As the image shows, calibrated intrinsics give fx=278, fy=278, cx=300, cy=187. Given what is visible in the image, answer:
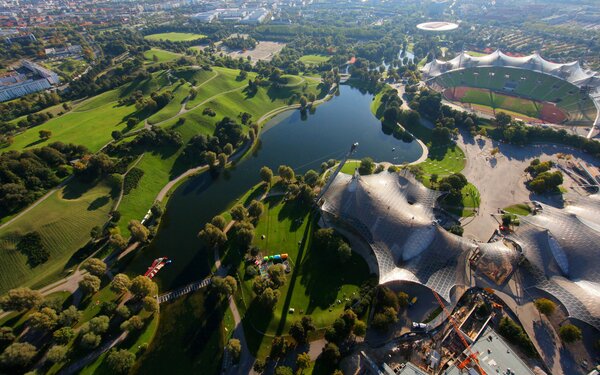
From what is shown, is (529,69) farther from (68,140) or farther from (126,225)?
(68,140)

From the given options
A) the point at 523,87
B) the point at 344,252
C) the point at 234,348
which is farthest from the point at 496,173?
the point at 234,348

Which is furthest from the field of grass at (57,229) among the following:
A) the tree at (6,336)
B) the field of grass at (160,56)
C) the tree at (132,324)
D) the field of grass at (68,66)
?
the field of grass at (160,56)

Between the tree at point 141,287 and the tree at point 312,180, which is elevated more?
the tree at point 312,180

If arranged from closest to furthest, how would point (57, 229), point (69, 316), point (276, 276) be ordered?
point (69, 316), point (276, 276), point (57, 229)

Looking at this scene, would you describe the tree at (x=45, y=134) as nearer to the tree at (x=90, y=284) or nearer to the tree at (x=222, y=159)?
the tree at (x=222, y=159)

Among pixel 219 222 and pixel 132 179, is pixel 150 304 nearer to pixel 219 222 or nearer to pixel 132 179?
pixel 219 222

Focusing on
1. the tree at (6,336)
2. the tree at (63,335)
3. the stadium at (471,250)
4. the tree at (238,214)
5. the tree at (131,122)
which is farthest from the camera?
the tree at (131,122)
